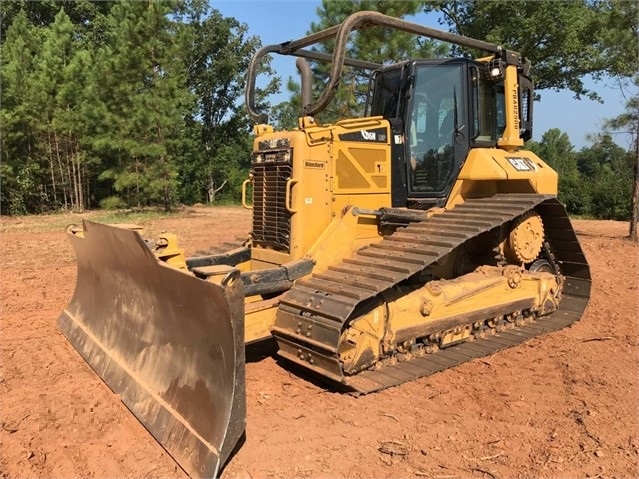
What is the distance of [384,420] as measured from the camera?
3912 millimetres

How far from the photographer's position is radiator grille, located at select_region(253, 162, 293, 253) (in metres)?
5.22

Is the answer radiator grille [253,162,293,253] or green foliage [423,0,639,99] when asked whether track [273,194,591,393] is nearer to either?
radiator grille [253,162,293,253]

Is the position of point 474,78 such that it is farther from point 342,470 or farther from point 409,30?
point 342,470

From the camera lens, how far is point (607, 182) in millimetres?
25891

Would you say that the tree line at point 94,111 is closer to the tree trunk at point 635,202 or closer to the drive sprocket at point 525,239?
the tree trunk at point 635,202

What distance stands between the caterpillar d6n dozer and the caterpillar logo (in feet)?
0.04

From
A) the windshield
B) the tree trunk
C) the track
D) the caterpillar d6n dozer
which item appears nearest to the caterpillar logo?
the caterpillar d6n dozer

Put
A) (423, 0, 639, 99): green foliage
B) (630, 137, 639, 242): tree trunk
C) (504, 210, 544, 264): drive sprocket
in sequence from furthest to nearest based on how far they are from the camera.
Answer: (423, 0, 639, 99): green foliage, (630, 137, 639, 242): tree trunk, (504, 210, 544, 264): drive sprocket

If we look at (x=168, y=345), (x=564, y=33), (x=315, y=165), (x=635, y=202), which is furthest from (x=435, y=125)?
(x=564, y=33)

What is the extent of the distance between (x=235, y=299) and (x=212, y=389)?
0.63 m

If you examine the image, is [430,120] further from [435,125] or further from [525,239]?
[525,239]

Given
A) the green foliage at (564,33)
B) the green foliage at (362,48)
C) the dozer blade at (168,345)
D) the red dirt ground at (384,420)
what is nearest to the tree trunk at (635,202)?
the green foliage at (564,33)

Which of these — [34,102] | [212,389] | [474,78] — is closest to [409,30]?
[474,78]

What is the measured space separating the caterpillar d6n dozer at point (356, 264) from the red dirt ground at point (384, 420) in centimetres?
20
